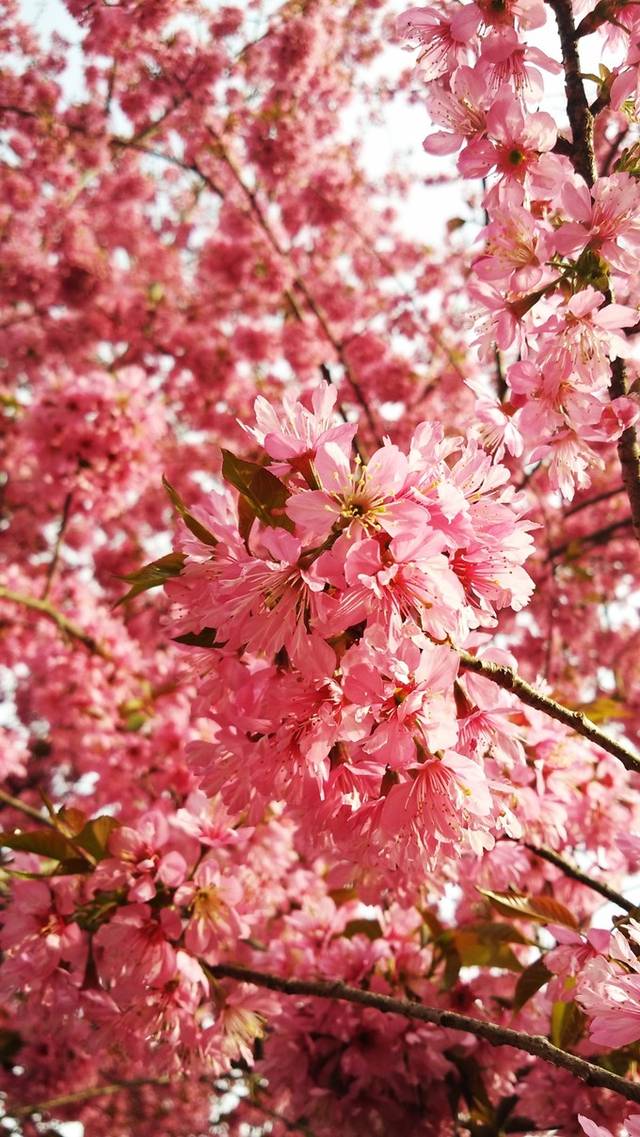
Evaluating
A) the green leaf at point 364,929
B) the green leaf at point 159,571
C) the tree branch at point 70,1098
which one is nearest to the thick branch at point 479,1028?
the green leaf at point 364,929

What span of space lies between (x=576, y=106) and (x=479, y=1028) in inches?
66.3

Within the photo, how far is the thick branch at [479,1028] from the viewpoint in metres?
1.24

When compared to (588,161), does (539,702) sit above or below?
below

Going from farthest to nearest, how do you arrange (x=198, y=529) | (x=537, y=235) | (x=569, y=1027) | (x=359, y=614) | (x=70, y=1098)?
1. (x=70, y=1098)
2. (x=569, y=1027)
3. (x=537, y=235)
4. (x=198, y=529)
5. (x=359, y=614)

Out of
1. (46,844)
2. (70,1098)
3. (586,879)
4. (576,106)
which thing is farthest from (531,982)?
(70,1098)

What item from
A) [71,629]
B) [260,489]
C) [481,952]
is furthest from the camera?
[71,629]

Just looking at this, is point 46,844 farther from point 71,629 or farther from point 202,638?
point 71,629

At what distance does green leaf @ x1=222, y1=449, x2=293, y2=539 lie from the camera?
48.8 inches

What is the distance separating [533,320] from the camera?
1.59 metres

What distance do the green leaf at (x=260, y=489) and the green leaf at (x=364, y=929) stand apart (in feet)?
5.06

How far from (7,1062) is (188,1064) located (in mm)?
2904

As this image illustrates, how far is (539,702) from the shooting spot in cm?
128

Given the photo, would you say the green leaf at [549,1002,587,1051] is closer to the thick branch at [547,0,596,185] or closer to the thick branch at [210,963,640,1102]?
the thick branch at [210,963,640,1102]

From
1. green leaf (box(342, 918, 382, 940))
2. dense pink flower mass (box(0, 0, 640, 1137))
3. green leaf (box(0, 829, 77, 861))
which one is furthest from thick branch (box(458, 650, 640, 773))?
green leaf (box(342, 918, 382, 940))
